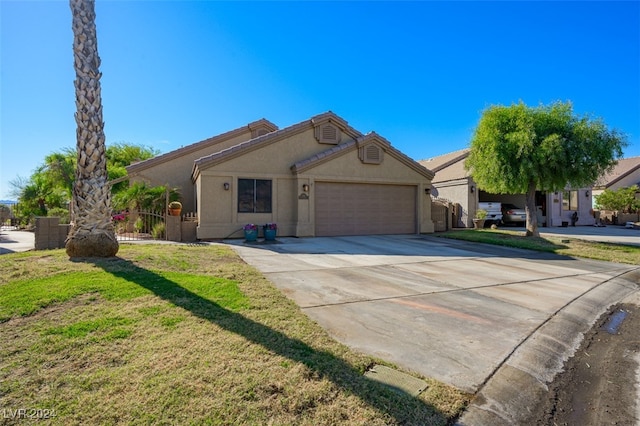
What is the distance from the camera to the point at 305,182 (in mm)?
14719

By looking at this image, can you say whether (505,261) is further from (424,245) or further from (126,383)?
(126,383)

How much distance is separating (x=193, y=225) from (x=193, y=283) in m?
8.14

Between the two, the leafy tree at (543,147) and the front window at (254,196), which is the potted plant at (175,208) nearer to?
the front window at (254,196)

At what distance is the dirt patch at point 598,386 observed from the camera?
8.82ft

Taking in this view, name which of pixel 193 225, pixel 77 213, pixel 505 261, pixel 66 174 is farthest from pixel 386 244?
pixel 66 174

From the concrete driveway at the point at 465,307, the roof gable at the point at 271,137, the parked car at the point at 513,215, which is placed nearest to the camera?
the concrete driveway at the point at 465,307

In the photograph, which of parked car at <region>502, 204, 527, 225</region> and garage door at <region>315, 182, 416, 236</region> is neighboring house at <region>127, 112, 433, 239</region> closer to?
garage door at <region>315, 182, 416, 236</region>

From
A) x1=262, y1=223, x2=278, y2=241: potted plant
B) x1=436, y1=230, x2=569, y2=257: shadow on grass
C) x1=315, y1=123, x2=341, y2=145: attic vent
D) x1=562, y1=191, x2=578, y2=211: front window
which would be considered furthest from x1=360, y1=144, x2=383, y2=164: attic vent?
x1=562, y1=191, x2=578, y2=211: front window

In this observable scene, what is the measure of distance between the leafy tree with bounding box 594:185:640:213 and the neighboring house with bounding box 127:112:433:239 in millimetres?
16732

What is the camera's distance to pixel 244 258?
9.10m

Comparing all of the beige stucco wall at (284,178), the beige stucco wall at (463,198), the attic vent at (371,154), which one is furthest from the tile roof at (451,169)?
the attic vent at (371,154)

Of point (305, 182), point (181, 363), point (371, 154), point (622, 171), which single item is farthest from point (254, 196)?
point (622, 171)

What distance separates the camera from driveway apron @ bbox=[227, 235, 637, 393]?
3.60 meters

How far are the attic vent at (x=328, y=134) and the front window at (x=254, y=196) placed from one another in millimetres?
3388
